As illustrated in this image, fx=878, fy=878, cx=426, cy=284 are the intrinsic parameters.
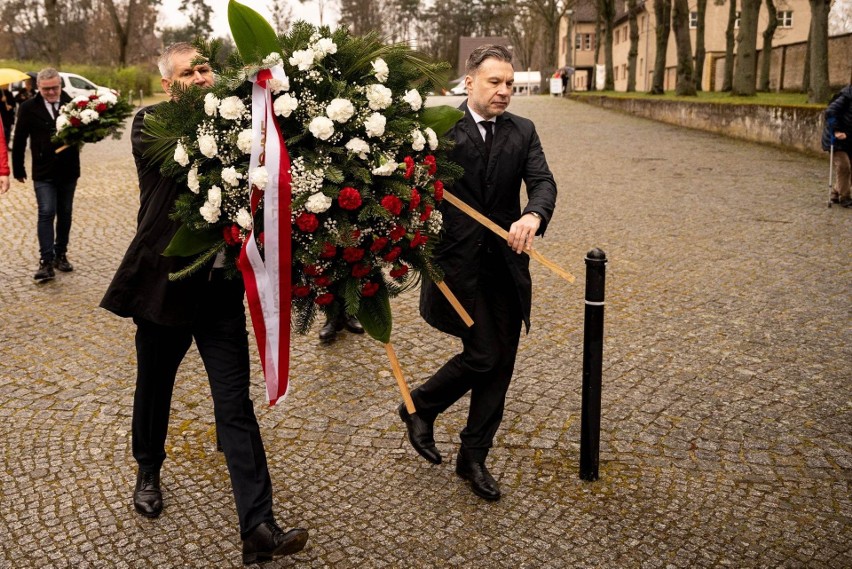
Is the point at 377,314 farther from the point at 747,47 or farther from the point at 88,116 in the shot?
the point at 747,47

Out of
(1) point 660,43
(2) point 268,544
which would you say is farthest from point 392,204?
(1) point 660,43

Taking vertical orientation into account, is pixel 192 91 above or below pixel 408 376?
above

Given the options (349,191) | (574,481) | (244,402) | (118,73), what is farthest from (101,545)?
(118,73)

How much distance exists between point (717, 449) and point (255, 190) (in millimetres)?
3025

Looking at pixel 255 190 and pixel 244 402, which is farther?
pixel 244 402

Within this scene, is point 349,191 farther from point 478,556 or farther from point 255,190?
point 478,556

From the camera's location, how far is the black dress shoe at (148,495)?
424 cm

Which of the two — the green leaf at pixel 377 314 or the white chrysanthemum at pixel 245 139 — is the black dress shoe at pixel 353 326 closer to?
the green leaf at pixel 377 314

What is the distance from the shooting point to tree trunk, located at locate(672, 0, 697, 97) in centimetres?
3008

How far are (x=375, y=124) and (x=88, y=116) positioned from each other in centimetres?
699

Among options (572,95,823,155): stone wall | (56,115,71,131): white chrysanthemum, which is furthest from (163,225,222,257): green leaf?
(572,95,823,155): stone wall

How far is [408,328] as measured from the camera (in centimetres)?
744

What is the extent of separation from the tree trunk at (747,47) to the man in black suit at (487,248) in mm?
22069

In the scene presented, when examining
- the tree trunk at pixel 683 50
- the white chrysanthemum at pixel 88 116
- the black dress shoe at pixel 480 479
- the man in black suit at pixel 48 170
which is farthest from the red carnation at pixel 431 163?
the tree trunk at pixel 683 50
